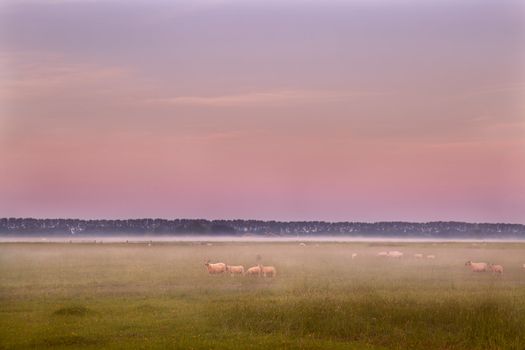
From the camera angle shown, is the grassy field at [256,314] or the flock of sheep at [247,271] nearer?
the grassy field at [256,314]

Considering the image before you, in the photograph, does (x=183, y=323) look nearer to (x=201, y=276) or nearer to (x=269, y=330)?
(x=269, y=330)

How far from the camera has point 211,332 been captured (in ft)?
89.6

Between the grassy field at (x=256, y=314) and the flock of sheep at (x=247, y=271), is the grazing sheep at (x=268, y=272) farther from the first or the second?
the grassy field at (x=256, y=314)

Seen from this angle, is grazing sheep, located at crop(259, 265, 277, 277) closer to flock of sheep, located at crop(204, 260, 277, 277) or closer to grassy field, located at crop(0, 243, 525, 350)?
flock of sheep, located at crop(204, 260, 277, 277)

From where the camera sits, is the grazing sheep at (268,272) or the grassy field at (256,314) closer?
the grassy field at (256,314)

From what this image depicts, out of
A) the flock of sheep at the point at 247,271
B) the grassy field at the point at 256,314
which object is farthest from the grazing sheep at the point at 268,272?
the grassy field at the point at 256,314

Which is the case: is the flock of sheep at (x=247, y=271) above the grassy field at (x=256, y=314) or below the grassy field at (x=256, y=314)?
above

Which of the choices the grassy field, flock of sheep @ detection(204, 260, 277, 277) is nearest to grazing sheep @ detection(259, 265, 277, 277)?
flock of sheep @ detection(204, 260, 277, 277)

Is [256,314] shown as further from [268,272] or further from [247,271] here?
[247,271]

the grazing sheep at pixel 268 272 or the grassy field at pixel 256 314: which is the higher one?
the grazing sheep at pixel 268 272

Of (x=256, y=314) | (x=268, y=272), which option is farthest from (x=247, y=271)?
(x=256, y=314)

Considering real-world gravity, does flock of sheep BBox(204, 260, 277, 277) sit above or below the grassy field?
above

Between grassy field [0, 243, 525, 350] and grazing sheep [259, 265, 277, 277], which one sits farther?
grazing sheep [259, 265, 277, 277]

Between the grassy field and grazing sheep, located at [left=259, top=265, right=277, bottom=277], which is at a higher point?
grazing sheep, located at [left=259, top=265, right=277, bottom=277]
